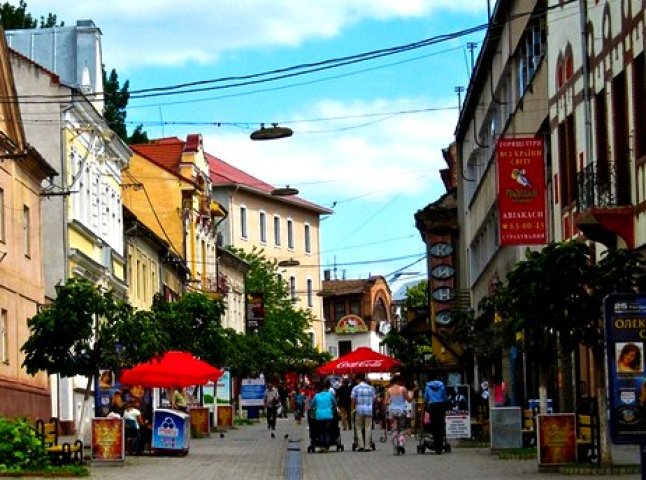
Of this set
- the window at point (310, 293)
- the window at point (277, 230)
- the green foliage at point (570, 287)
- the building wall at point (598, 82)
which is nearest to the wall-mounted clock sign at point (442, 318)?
the building wall at point (598, 82)

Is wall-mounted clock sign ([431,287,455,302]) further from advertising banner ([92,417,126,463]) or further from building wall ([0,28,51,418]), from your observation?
advertising banner ([92,417,126,463])

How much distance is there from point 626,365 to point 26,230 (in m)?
28.0

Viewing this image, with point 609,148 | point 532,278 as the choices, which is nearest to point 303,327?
point 609,148

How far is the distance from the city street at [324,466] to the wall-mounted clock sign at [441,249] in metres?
32.2

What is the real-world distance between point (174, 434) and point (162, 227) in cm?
4766

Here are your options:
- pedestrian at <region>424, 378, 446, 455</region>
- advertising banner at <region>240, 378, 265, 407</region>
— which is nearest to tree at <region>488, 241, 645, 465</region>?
pedestrian at <region>424, 378, 446, 455</region>

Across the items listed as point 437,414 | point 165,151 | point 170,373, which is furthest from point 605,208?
point 165,151

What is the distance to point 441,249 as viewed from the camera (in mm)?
72125

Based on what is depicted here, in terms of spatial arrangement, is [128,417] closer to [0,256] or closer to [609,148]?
[0,256]

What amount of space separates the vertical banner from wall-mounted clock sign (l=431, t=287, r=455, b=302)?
106 feet

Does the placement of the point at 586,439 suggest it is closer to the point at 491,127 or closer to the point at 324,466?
the point at 324,466

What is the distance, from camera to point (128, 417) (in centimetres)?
3547

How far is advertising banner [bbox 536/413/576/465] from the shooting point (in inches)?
987

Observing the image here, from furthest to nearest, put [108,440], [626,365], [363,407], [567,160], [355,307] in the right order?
1. [355,307]
2. [567,160]
3. [363,407]
4. [108,440]
5. [626,365]
